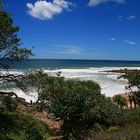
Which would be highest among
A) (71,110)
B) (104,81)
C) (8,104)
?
(71,110)

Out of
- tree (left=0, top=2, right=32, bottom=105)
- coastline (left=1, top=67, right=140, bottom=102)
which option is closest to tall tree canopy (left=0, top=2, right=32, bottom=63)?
tree (left=0, top=2, right=32, bottom=105)

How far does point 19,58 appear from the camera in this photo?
73.2 ft

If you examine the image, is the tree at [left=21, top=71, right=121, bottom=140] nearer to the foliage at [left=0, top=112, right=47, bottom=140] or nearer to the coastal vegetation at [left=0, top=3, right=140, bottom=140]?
the coastal vegetation at [left=0, top=3, right=140, bottom=140]

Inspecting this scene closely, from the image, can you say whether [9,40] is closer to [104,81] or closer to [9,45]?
[9,45]

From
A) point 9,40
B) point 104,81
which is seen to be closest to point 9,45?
point 9,40

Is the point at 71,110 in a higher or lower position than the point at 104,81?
higher

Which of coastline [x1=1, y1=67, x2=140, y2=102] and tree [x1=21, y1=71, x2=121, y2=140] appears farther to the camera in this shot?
coastline [x1=1, y1=67, x2=140, y2=102]

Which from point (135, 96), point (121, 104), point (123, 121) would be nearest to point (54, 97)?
point (123, 121)

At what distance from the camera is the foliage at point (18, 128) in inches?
760

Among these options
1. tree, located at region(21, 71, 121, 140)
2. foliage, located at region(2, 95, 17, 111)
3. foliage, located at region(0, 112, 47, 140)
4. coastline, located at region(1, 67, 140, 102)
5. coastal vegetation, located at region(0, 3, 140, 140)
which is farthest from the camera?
coastline, located at region(1, 67, 140, 102)

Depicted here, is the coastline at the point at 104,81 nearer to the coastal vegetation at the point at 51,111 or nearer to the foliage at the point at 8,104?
the foliage at the point at 8,104

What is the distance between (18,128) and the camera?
21.5 meters

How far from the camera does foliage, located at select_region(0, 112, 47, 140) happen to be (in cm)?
1930

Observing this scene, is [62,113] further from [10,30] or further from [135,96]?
[135,96]
